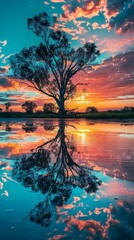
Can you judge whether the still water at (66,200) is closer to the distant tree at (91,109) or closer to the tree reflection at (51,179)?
the tree reflection at (51,179)

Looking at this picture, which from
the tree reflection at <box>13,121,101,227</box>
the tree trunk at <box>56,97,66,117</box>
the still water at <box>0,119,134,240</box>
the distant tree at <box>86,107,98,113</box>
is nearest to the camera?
the still water at <box>0,119,134,240</box>

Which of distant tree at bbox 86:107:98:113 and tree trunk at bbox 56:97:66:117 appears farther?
distant tree at bbox 86:107:98:113

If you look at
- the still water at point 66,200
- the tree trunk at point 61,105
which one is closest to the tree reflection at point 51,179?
the still water at point 66,200

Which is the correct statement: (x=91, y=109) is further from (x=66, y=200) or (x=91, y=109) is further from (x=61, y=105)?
(x=66, y=200)

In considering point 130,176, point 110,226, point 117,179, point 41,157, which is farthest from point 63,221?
point 41,157

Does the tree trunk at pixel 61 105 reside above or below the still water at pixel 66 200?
above

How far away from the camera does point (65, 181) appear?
9.18ft

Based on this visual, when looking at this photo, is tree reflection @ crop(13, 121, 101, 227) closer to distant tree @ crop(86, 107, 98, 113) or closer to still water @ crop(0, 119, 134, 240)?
still water @ crop(0, 119, 134, 240)

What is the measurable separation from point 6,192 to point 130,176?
1.60 meters

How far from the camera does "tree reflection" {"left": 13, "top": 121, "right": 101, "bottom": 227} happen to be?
79.4 inches

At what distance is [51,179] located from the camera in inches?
113

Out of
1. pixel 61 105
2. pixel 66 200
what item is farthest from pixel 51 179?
pixel 61 105

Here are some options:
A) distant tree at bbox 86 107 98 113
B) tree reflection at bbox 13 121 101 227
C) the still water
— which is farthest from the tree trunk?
the still water

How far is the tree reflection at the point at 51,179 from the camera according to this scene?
202 centimetres
